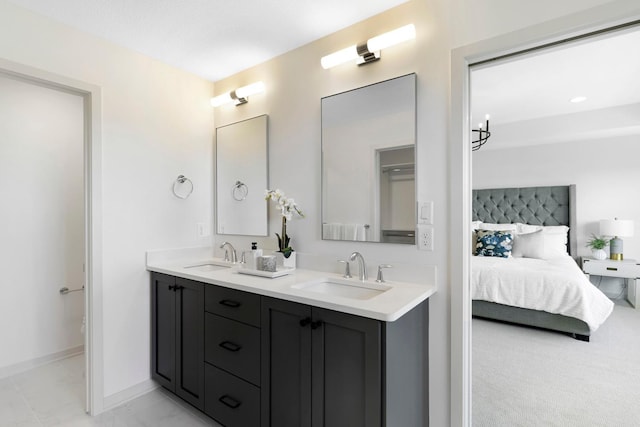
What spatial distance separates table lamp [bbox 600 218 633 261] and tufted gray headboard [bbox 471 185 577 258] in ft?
1.26

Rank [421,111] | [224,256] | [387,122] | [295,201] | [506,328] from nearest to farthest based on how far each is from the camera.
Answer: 1. [421,111]
2. [387,122]
3. [295,201]
4. [224,256]
5. [506,328]

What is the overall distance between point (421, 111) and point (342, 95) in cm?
53

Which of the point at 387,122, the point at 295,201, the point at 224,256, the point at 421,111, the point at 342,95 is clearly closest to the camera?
the point at 421,111

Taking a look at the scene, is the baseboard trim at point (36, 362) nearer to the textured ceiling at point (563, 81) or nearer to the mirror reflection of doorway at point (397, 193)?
the mirror reflection of doorway at point (397, 193)

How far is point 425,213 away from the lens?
Result: 5.35ft

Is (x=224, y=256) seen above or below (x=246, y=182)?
below

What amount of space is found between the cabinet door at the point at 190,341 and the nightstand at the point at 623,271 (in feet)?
15.9

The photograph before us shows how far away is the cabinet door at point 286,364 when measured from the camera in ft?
4.61

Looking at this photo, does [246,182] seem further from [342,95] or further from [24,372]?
[24,372]

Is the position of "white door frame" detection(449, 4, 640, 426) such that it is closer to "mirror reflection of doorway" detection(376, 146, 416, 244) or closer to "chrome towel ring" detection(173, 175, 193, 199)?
"mirror reflection of doorway" detection(376, 146, 416, 244)

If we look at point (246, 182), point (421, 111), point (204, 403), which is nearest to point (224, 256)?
point (246, 182)

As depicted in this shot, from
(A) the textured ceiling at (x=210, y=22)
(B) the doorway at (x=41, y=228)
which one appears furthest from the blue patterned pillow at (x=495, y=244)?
(B) the doorway at (x=41, y=228)

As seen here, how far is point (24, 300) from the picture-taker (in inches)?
99.7

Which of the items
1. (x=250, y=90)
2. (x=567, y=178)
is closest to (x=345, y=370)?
(x=250, y=90)
